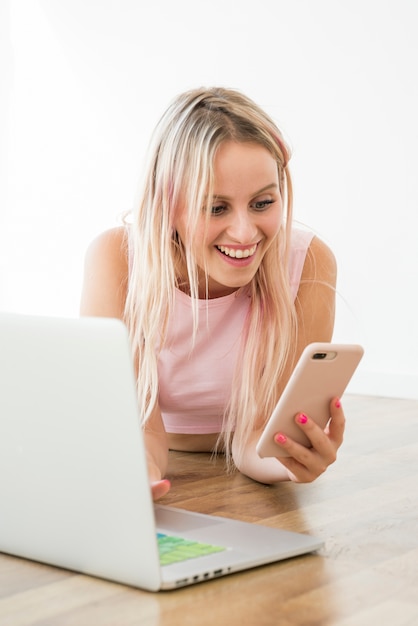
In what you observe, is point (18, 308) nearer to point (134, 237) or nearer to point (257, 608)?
point (134, 237)

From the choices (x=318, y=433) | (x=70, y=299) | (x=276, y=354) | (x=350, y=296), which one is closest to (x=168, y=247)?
(x=276, y=354)

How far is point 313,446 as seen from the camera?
158 centimetres

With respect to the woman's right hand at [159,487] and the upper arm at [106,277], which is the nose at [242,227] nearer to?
the upper arm at [106,277]

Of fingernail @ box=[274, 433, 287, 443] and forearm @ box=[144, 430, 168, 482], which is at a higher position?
fingernail @ box=[274, 433, 287, 443]

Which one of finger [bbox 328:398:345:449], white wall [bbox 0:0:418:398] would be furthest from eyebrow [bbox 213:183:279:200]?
white wall [bbox 0:0:418:398]

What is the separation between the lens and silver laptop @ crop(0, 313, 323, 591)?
1.06 metres

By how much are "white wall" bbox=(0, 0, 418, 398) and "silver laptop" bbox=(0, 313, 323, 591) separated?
2.22 m

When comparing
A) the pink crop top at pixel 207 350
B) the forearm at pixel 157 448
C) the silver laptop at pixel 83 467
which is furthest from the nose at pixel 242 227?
the silver laptop at pixel 83 467

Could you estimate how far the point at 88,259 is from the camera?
1922mm

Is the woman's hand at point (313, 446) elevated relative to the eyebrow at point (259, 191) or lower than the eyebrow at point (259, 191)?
lower

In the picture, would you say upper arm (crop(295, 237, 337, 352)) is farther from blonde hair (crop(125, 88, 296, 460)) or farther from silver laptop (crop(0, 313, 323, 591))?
silver laptop (crop(0, 313, 323, 591))

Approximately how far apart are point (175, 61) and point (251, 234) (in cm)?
254

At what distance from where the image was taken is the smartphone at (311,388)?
1450mm

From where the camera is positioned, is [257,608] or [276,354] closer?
[257,608]
